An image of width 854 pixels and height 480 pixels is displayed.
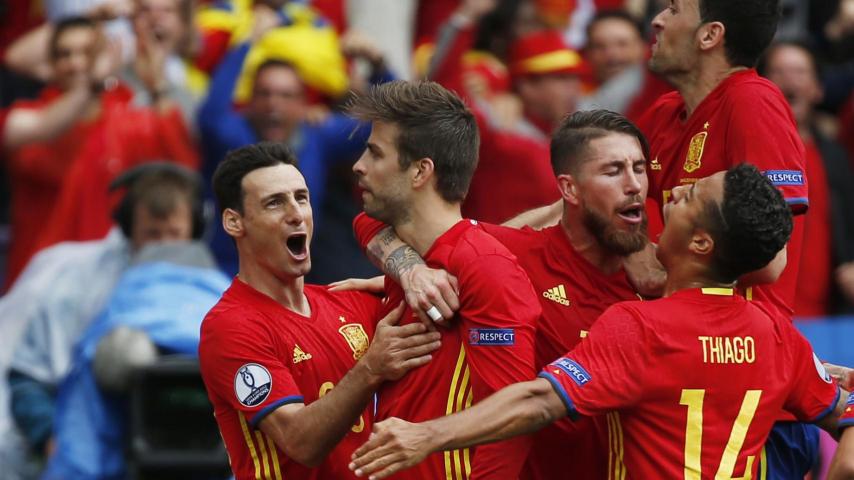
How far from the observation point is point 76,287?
9195 millimetres

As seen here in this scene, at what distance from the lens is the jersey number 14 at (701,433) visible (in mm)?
5395

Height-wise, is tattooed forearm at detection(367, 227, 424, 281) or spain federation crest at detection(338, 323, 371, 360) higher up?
tattooed forearm at detection(367, 227, 424, 281)

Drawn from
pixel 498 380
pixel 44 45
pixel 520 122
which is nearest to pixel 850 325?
pixel 520 122

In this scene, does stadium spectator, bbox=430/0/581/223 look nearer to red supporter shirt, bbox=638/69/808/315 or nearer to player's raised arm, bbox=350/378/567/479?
red supporter shirt, bbox=638/69/808/315

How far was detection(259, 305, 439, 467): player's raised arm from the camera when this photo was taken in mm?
5613

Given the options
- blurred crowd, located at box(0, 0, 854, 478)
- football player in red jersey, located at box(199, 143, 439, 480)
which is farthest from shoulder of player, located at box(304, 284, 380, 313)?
blurred crowd, located at box(0, 0, 854, 478)

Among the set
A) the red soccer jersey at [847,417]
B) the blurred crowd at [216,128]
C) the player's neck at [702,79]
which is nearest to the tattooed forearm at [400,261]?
the player's neck at [702,79]

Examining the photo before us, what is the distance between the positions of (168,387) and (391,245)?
8.91ft

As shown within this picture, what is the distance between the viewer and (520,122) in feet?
34.8

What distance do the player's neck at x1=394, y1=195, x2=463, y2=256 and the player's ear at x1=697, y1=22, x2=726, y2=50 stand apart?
1101 mm

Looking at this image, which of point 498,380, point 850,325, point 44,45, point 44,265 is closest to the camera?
point 498,380

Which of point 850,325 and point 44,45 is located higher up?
point 44,45

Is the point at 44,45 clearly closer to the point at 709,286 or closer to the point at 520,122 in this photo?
the point at 520,122

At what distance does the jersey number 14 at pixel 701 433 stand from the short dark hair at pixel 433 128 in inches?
42.5
